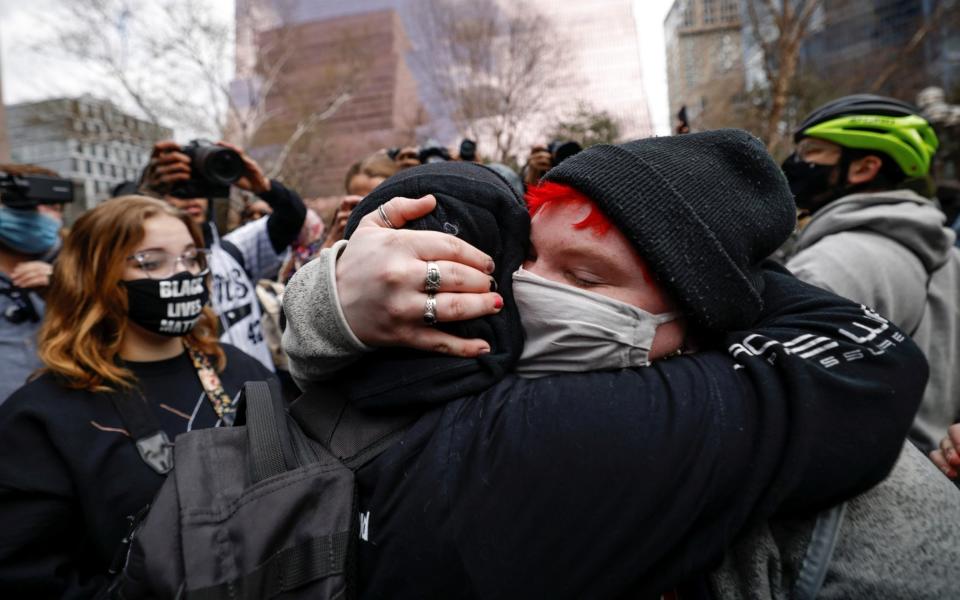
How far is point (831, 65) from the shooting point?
21.6m

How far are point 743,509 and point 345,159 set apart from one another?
2407cm

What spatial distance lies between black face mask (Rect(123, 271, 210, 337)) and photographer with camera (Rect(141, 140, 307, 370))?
70 cm

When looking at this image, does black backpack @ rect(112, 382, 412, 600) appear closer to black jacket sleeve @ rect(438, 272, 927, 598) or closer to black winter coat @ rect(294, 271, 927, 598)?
black winter coat @ rect(294, 271, 927, 598)

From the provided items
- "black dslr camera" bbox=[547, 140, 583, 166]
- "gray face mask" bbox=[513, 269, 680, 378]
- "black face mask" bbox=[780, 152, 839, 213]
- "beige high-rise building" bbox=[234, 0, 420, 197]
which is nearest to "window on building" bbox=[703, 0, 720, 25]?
"beige high-rise building" bbox=[234, 0, 420, 197]

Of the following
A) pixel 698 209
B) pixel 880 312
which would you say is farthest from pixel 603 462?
pixel 880 312

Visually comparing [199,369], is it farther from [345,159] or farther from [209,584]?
[345,159]

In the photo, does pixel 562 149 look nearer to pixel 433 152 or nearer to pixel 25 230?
pixel 433 152

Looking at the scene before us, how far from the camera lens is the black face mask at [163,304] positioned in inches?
80.7

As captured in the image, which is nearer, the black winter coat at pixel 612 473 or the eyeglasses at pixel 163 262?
the black winter coat at pixel 612 473

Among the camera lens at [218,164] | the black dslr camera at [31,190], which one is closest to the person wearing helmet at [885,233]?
the camera lens at [218,164]

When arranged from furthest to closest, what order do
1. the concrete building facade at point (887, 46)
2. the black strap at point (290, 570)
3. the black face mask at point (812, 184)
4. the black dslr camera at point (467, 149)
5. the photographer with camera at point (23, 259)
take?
the concrete building facade at point (887, 46)
the black dslr camera at point (467, 149)
the photographer with camera at point (23, 259)
the black face mask at point (812, 184)
the black strap at point (290, 570)

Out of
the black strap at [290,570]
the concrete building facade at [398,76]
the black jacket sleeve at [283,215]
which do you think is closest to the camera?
the black strap at [290,570]

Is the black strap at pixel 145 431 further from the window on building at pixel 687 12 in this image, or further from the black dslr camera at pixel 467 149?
the window on building at pixel 687 12

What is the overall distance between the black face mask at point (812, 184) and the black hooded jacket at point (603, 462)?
1550mm
